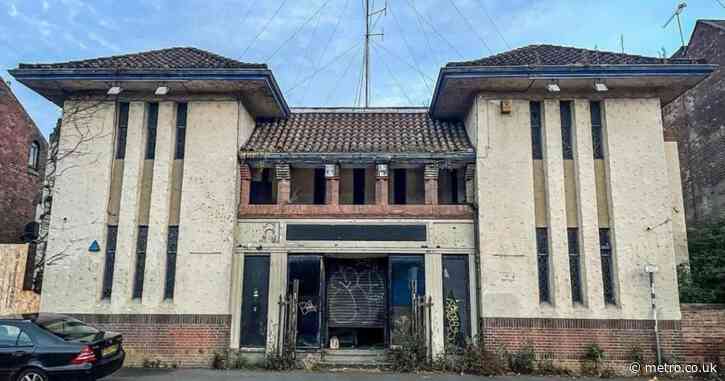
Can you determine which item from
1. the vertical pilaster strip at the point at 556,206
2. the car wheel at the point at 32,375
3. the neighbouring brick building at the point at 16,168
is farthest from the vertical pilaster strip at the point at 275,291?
the neighbouring brick building at the point at 16,168

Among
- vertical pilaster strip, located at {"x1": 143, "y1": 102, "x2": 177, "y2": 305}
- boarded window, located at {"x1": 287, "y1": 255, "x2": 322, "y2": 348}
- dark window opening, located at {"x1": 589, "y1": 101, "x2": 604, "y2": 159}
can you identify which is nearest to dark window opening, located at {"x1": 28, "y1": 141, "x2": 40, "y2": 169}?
vertical pilaster strip, located at {"x1": 143, "y1": 102, "x2": 177, "y2": 305}

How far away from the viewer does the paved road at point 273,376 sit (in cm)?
1038

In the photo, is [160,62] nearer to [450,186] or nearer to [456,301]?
[450,186]

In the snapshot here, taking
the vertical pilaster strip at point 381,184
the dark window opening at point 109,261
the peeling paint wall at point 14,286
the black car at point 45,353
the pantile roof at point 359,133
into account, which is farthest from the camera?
the pantile roof at point 359,133

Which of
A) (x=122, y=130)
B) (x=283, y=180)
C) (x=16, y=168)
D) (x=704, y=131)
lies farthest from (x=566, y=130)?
(x=16, y=168)

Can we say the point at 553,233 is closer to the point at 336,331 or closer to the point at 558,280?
the point at 558,280

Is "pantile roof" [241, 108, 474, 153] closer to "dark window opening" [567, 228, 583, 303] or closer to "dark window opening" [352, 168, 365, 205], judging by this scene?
"dark window opening" [352, 168, 365, 205]

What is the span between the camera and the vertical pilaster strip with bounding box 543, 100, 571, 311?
38.1ft

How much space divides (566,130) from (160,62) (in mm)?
10677

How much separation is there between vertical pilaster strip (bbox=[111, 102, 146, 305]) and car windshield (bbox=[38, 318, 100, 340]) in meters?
2.12

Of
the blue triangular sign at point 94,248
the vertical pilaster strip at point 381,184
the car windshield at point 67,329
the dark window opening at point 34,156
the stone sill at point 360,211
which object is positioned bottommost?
the car windshield at point 67,329

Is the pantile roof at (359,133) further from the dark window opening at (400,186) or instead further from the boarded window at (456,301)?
the boarded window at (456,301)

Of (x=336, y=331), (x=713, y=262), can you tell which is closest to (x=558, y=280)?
(x=713, y=262)

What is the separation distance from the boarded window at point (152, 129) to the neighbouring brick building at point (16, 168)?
8.16 meters
